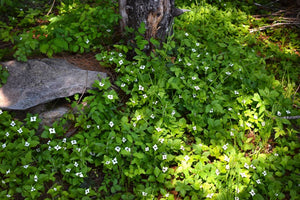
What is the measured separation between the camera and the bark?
3416 mm

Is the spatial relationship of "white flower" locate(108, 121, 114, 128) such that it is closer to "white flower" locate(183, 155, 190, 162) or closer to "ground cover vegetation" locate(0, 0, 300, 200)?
"ground cover vegetation" locate(0, 0, 300, 200)

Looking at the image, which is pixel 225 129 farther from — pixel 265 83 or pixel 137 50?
pixel 137 50

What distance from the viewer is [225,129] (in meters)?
3.09

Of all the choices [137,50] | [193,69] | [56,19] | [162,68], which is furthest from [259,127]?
[56,19]

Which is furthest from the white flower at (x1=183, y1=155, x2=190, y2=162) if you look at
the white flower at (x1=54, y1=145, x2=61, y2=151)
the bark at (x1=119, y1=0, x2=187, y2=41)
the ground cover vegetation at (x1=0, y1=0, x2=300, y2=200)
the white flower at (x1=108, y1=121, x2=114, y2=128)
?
the bark at (x1=119, y1=0, x2=187, y2=41)

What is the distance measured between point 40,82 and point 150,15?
1.80 meters

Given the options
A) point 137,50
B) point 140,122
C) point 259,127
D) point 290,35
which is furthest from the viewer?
point 290,35

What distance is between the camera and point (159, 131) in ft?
9.40

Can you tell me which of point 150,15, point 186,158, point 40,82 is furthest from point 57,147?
point 150,15

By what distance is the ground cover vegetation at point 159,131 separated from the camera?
2.60 m

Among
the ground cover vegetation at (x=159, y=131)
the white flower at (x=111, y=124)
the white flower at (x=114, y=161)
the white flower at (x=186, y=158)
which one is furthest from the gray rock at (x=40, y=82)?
the white flower at (x=186, y=158)

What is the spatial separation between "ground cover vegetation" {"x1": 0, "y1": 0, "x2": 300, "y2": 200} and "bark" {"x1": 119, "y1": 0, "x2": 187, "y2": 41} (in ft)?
0.62

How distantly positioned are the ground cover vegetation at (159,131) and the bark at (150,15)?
0.62ft

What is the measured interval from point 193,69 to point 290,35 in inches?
112
